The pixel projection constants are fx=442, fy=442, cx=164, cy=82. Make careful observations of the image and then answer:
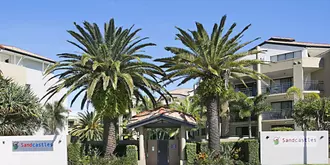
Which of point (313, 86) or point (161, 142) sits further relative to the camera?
point (313, 86)

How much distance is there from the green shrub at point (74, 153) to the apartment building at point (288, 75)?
24332 mm

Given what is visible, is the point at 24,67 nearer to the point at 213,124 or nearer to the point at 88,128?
the point at 88,128

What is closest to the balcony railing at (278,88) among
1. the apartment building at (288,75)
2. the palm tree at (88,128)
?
the apartment building at (288,75)

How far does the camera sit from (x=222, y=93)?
1177 inches

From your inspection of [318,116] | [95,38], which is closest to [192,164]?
[95,38]

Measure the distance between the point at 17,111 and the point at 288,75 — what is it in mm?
31098

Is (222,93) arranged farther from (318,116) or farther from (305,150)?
(318,116)

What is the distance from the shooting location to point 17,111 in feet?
114

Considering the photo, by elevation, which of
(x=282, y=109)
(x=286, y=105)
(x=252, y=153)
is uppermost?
(x=286, y=105)

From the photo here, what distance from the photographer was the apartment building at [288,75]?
49.0 metres

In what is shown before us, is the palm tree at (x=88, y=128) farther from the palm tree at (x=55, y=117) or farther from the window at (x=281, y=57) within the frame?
the window at (x=281, y=57)

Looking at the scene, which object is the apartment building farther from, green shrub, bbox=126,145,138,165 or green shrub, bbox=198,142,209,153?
green shrub, bbox=126,145,138,165

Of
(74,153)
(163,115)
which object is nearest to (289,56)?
(163,115)

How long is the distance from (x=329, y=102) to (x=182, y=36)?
14.8m
